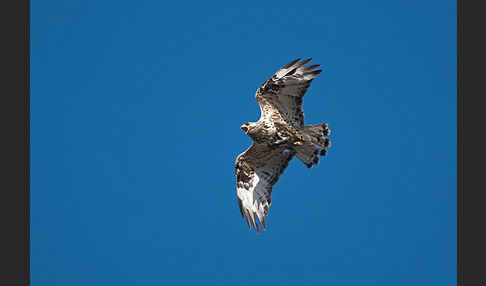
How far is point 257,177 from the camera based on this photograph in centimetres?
955

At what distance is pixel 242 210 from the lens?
369 inches

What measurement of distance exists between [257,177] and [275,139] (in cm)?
88

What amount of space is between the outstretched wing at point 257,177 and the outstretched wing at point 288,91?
2.26ft

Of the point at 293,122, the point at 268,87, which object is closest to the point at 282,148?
the point at 293,122

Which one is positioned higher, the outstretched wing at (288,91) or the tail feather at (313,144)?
the outstretched wing at (288,91)

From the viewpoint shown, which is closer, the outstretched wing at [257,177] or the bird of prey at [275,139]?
the bird of prey at [275,139]

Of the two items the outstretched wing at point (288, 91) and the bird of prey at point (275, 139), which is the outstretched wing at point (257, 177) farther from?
the outstretched wing at point (288, 91)

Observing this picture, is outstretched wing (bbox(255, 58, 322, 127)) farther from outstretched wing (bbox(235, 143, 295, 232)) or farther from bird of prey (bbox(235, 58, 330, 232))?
outstretched wing (bbox(235, 143, 295, 232))

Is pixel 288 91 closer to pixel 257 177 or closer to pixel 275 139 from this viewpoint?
pixel 275 139

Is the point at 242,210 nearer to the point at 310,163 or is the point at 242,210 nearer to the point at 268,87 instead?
the point at 310,163

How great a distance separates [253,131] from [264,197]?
4.02 feet

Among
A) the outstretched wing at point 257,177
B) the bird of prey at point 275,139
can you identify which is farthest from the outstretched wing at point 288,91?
the outstretched wing at point 257,177

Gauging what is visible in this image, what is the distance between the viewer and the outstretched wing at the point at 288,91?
28.7ft

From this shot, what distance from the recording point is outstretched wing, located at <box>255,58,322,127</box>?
873 cm
